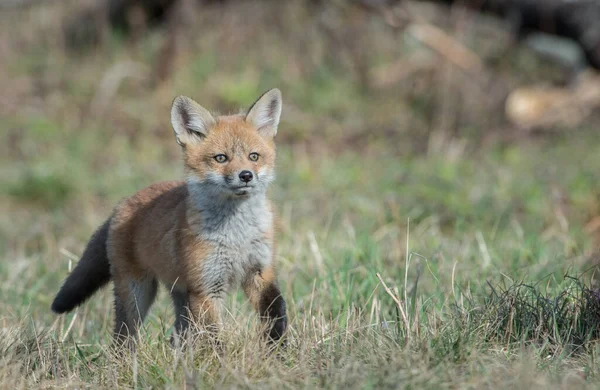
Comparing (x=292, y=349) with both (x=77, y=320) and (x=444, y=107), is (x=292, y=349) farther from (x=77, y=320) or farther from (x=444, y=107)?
(x=444, y=107)

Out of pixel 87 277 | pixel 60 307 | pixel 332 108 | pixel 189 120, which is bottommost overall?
pixel 60 307

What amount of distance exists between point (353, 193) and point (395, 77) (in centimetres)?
363

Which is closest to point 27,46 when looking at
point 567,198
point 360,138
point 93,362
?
point 360,138

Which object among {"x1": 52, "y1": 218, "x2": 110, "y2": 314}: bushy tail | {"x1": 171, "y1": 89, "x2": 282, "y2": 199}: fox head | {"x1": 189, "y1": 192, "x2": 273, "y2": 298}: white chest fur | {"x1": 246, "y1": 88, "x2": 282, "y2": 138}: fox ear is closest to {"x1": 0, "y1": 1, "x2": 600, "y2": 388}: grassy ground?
{"x1": 52, "y1": 218, "x2": 110, "y2": 314}: bushy tail

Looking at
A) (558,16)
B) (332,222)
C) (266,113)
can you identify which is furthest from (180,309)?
(558,16)

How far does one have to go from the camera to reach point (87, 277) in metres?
4.98

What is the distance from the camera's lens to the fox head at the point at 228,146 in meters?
4.35

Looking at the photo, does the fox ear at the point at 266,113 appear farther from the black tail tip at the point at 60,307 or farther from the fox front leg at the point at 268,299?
the black tail tip at the point at 60,307

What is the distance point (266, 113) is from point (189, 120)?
17.2 inches

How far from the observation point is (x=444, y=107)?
1074cm

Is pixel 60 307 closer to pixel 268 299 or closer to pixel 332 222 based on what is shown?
pixel 268 299

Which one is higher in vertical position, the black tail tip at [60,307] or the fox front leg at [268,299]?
the fox front leg at [268,299]

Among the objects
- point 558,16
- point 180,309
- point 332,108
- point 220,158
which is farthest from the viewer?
point 332,108

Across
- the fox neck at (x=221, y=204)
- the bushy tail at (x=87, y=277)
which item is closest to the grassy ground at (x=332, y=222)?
the bushy tail at (x=87, y=277)
